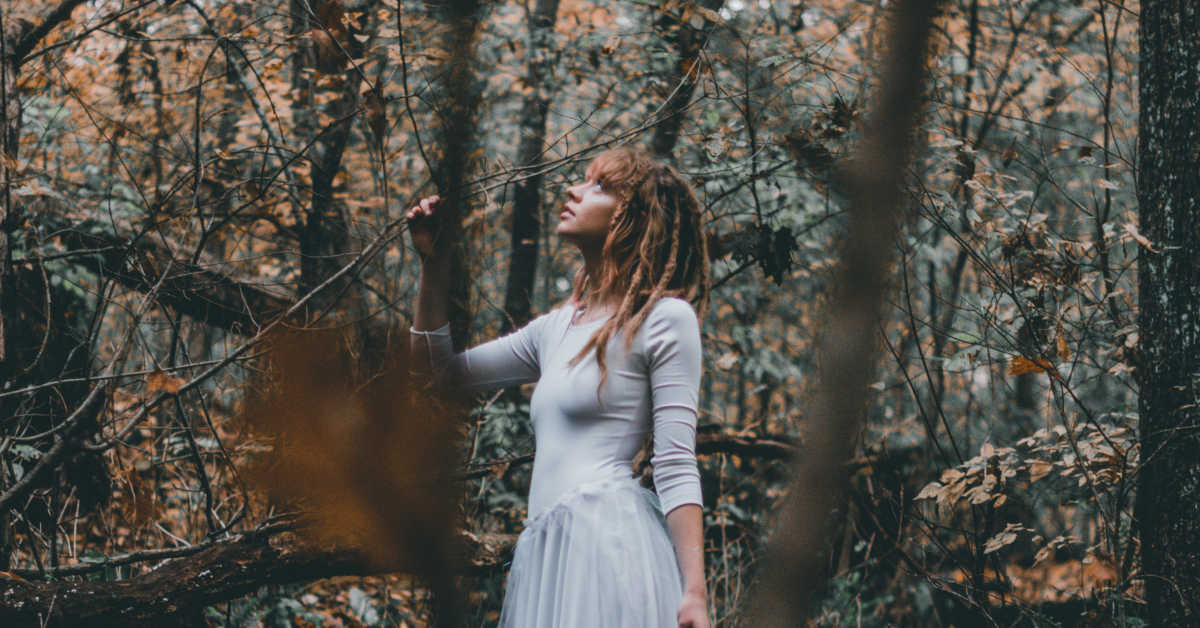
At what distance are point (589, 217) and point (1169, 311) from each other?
202 cm

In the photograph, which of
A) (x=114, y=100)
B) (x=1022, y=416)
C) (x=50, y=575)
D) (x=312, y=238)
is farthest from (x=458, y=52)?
(x=1022, y=416)

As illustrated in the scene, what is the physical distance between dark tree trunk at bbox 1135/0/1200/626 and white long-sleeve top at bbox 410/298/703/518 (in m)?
1.74

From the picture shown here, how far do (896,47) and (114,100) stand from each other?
511cm

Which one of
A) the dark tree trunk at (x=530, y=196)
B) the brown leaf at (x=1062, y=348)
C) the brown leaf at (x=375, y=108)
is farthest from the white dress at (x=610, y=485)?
the dark tree trunk at (x=530, y=196)

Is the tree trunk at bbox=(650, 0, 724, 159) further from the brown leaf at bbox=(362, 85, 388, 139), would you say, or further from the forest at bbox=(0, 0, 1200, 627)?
the brown leaf at bbox=(362, 85, 388, 139)

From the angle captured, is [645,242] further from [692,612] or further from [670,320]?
[692,612]

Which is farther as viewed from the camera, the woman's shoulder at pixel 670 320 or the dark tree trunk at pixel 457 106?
the woman's shoulder at pixel 670 320

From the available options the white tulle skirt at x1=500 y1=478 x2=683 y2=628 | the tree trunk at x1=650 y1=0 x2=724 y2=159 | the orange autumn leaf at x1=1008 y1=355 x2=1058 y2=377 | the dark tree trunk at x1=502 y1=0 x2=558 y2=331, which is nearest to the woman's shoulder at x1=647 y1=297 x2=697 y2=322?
the white tulle skirt at x1=500 y1=478 x2=683 y2=628

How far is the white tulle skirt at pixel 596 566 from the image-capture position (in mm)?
1550

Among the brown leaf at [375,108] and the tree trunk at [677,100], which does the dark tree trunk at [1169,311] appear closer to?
the tree trunk at [677,100]

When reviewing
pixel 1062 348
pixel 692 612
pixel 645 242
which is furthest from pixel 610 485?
pixel 1062 348

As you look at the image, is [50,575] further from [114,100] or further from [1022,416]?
[1022,416]

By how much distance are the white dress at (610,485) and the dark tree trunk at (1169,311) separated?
1.76 metres

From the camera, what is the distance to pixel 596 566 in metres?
1.57
